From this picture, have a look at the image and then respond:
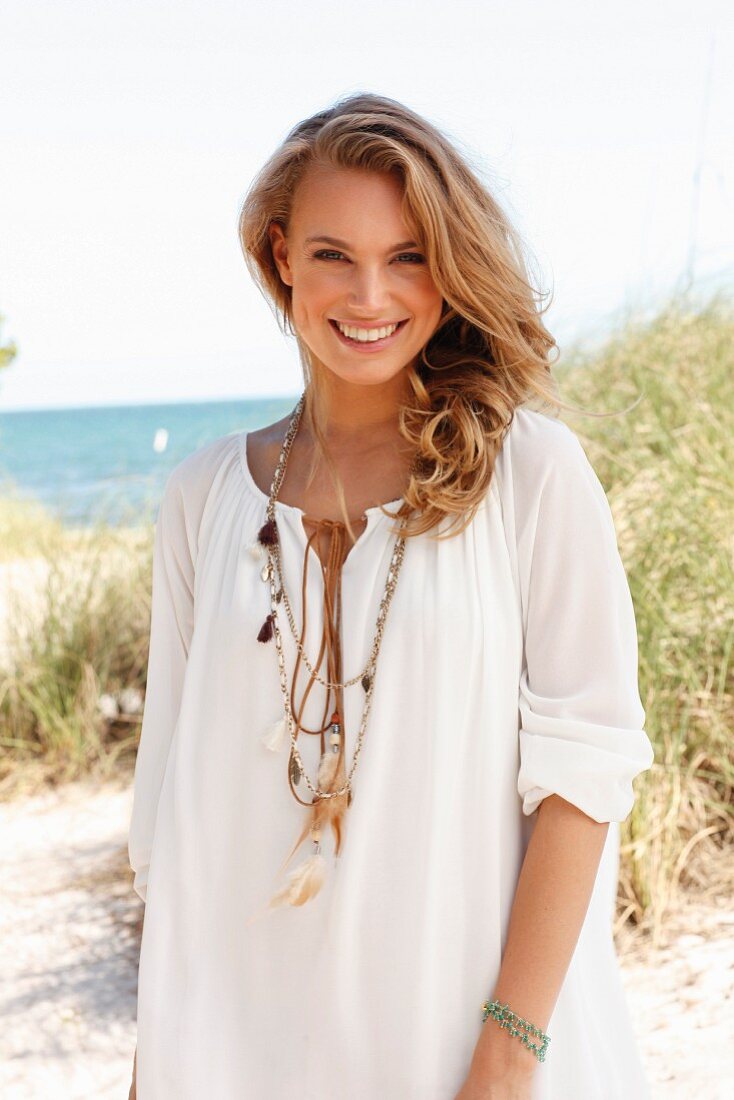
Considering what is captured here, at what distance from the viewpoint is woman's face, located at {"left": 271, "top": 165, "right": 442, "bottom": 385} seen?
1646 mm

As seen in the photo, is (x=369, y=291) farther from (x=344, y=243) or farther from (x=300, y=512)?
(x=300, y=512)

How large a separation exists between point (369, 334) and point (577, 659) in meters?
0.56

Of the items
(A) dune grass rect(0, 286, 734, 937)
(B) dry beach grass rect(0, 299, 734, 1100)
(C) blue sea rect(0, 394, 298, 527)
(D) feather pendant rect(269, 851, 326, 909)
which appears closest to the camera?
(D) feather pendant rect(269, 851, 326, 909)

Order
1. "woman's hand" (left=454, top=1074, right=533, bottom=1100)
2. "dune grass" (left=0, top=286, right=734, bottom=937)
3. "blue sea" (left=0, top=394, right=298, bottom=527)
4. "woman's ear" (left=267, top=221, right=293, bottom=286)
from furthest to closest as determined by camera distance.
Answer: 1. "blue sea" (left=0, top=394, right=298, bottom=527)
2. "dune grass" (left=0, top=286, right=734, bottom=937)
3. "woman's ear" (left=267, top=221, right=293, bottom=286)
4. "woman's hand" (left=454, top=1074, right=533, bottom=1100)

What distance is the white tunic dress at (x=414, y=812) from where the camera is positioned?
1531mm

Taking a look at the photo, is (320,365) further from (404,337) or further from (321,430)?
(404,337)

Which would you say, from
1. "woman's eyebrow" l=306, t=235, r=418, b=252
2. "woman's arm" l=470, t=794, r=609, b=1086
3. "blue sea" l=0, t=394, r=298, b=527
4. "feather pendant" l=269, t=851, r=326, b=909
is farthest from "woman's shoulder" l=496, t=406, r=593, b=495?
"blue sea" l=0, t=394, r=298, b=527

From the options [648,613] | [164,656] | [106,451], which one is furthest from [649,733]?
[106,451]

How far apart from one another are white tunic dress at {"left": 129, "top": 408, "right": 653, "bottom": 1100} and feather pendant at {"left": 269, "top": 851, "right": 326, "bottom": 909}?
28mm

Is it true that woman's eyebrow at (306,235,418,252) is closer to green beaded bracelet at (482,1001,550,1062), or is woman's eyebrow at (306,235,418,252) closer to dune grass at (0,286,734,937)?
green beaded bracelet at (482,1001,550,1062)

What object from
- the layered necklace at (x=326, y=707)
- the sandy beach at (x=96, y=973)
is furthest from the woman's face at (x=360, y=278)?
the sandy beach at (x=96, y=973)

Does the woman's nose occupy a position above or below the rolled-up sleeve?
above

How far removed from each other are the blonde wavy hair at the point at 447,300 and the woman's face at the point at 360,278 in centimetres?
3

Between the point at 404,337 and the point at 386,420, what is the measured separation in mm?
172
